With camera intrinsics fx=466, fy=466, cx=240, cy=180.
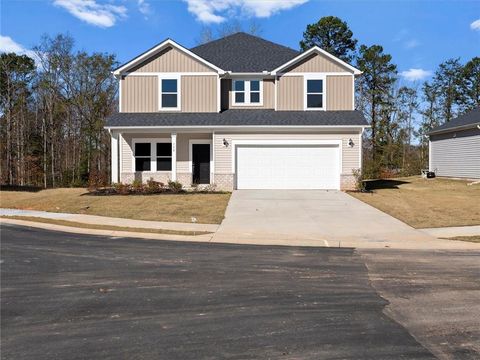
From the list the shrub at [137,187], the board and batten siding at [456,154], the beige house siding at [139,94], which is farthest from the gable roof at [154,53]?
the board and batten siding at [456,154]

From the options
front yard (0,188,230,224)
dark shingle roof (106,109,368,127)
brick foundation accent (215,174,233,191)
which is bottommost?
front yard (0,188,230,224)

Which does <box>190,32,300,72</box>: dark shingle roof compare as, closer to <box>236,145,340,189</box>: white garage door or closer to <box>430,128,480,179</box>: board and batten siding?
<box>236,145,340,189</box>: white garage door

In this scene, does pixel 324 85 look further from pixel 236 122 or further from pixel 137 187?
pixel 137 187

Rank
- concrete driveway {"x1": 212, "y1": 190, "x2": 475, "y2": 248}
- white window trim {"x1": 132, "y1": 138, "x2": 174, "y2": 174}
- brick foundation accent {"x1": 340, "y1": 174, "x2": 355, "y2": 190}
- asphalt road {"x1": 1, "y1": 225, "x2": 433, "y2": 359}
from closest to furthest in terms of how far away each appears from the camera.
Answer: asphalt road {"x1": 1, "y1": 225, "x2": 433, "y2": 359}
concrete driveway {"x1": 212, "y1": 190, "x2": 475, "y2": 248}
brick foundation accent {"x1": 340, "y1": 174, "x2": 355, "y2": 190}
white window trim {"x1": 132, "y1": 138, "x2": 174, "y2": 174}

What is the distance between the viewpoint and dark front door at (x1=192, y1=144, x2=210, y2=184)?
25.2 meters

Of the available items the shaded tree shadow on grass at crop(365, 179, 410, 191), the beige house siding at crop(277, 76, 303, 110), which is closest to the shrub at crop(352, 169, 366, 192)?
the shaded tree shadow on grass at crop(365, 179, 410, 191)

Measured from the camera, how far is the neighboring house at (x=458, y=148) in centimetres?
3028

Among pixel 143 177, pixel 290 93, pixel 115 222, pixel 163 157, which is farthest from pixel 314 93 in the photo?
pixel 115 222

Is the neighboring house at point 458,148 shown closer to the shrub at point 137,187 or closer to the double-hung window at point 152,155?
the double-hung window at point 152,155

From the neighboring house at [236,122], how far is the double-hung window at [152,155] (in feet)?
0.18

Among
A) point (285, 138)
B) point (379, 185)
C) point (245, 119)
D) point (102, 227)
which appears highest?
point (245, 119)

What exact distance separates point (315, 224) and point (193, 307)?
8621 mm

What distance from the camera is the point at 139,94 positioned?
25.4 meters

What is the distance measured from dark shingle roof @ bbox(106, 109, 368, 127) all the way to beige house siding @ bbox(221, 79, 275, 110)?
0.61 metres
